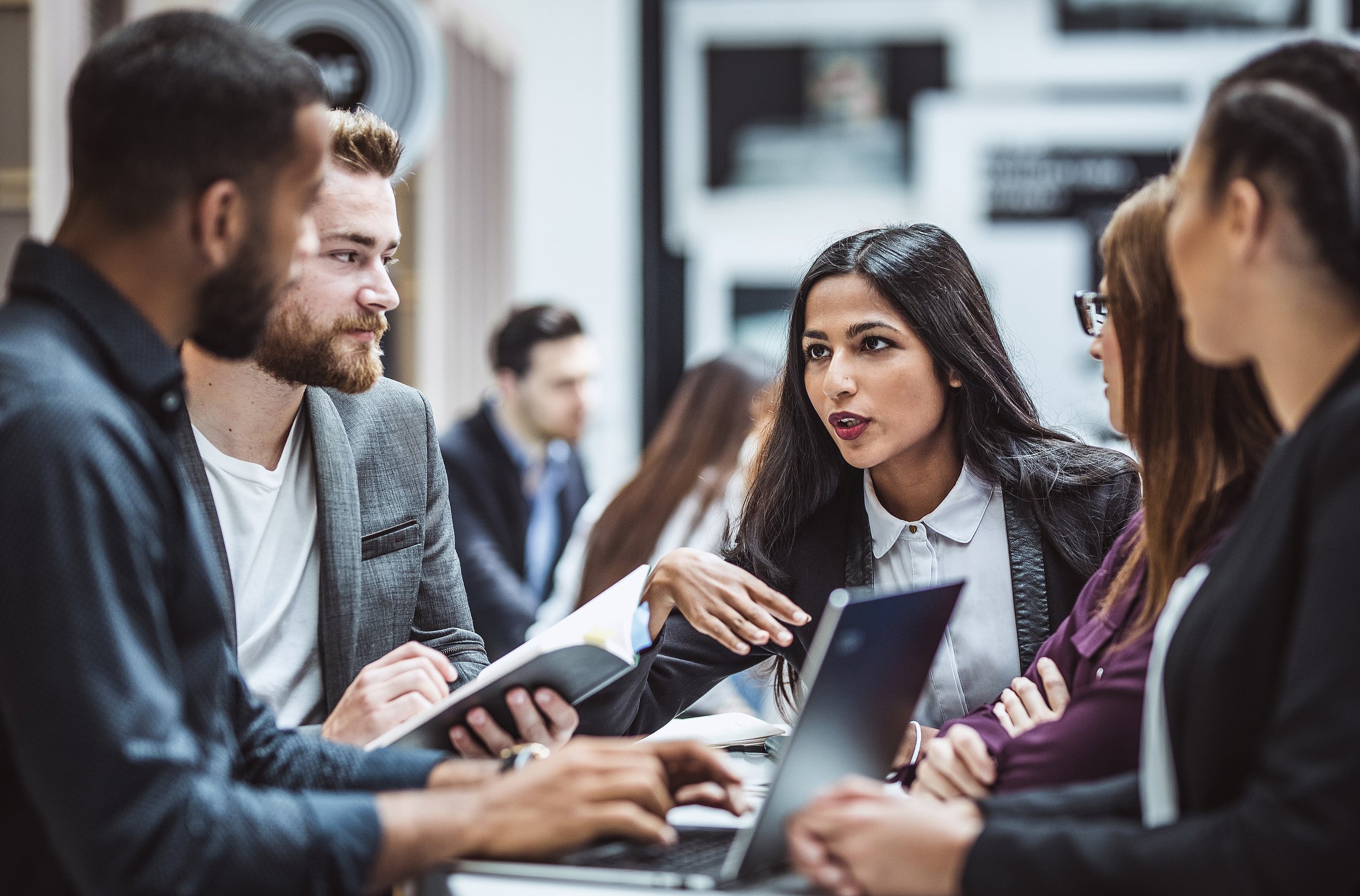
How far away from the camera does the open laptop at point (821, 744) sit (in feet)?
3.85

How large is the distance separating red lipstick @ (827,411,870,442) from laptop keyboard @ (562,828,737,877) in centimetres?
92

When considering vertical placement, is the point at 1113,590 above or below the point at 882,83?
below

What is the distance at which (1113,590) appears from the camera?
1.62 metres

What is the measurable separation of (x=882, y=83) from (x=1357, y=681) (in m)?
5.72

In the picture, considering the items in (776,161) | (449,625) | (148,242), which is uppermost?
(776,161)

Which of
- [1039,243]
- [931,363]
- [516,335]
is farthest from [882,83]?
[931,363]

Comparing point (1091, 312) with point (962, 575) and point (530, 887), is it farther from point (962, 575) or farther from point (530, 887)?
point (530, 887)

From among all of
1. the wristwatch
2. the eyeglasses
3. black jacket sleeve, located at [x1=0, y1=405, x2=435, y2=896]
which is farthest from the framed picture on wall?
black jacket sleeve, located at [x1=0, y1=405, x2=435, y2=896]

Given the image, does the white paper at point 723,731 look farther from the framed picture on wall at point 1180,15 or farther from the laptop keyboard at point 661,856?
the framed picture on wall at point 1180,15

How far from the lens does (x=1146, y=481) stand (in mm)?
1455

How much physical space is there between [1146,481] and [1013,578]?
66cm

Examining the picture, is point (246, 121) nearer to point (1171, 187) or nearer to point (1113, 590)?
point (1171, 187)

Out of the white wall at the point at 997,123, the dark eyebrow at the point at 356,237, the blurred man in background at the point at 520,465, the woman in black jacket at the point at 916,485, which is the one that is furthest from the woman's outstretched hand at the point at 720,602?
the white wall at the point at 997,123

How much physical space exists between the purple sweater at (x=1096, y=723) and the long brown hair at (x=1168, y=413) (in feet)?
0.14
